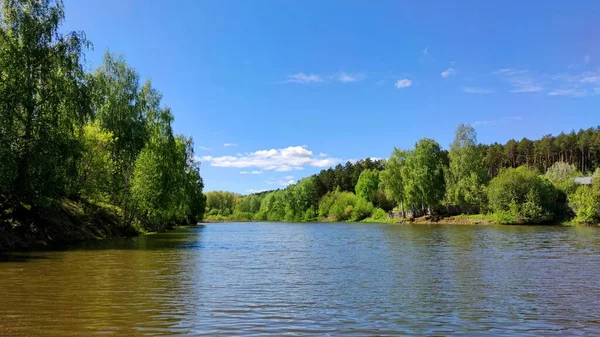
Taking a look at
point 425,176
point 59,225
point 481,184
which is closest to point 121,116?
point 59,225

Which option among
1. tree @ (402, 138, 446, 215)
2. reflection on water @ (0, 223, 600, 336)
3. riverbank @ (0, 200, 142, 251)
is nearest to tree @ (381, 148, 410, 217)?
tree @ (402, 138, 446, 215)

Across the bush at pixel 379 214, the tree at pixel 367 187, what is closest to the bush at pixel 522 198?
the bush at pixel 379 214

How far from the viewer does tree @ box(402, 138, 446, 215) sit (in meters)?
104

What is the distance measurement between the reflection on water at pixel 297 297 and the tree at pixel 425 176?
3152 inches

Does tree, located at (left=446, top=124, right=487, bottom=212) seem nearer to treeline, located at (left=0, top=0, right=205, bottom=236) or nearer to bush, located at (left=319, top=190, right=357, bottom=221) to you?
bush, located at (left=319, top=190, right=357, bottom=221)

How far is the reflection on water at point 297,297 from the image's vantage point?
10477mm

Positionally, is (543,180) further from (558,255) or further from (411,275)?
(411,275)

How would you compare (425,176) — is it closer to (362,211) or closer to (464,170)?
(464,170)

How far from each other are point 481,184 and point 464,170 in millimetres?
4663

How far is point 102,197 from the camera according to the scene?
4928 cm

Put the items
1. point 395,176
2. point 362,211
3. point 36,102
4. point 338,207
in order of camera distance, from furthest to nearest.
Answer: point 338,207 → point 362,211 → point 395,176 → point 36,102

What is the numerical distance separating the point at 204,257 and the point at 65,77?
18469mm

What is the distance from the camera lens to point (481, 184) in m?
97.9

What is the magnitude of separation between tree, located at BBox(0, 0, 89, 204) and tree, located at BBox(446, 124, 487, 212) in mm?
82445
